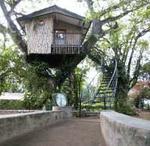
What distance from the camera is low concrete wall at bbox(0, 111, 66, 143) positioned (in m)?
8.48

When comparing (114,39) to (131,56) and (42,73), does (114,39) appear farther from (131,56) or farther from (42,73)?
(42,73)

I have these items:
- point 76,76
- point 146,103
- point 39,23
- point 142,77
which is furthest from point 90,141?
point 146,103

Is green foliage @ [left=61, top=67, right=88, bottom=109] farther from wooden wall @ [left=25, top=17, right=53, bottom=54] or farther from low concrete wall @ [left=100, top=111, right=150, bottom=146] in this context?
low concrete wall @ [left=100, top=111, right=150, bottom=146]

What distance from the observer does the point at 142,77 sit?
34906 millimetres

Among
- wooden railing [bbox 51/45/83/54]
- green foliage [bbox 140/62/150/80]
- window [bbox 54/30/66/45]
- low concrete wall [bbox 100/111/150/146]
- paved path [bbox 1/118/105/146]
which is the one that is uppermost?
window [bbox 54/30/66/45]

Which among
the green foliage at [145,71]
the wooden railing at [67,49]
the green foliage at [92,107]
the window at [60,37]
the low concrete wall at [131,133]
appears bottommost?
the low concrete wall at [131,133]

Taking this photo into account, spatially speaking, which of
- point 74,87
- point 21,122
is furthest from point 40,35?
point 21,122

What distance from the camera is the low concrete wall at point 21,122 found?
848 cm

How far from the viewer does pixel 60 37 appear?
2738cm

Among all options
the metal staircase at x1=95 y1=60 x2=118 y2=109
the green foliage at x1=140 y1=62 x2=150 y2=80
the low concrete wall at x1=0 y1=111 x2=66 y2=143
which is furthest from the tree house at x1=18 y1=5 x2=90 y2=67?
the low concrete wall at x1=0 y1=111 x2=66 y2=143

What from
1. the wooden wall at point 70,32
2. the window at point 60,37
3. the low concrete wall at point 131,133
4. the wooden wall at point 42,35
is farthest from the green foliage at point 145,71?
the low concrete wall at point 131,133

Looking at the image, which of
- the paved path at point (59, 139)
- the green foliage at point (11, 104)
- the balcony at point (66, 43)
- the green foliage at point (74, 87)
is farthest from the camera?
the balcony at point (66, 43)

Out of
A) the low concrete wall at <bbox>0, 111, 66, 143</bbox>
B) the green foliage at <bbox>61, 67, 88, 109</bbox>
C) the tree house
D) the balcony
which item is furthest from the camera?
the tree house

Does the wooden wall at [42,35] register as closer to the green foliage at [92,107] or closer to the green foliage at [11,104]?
the green foliage at [11,104]
